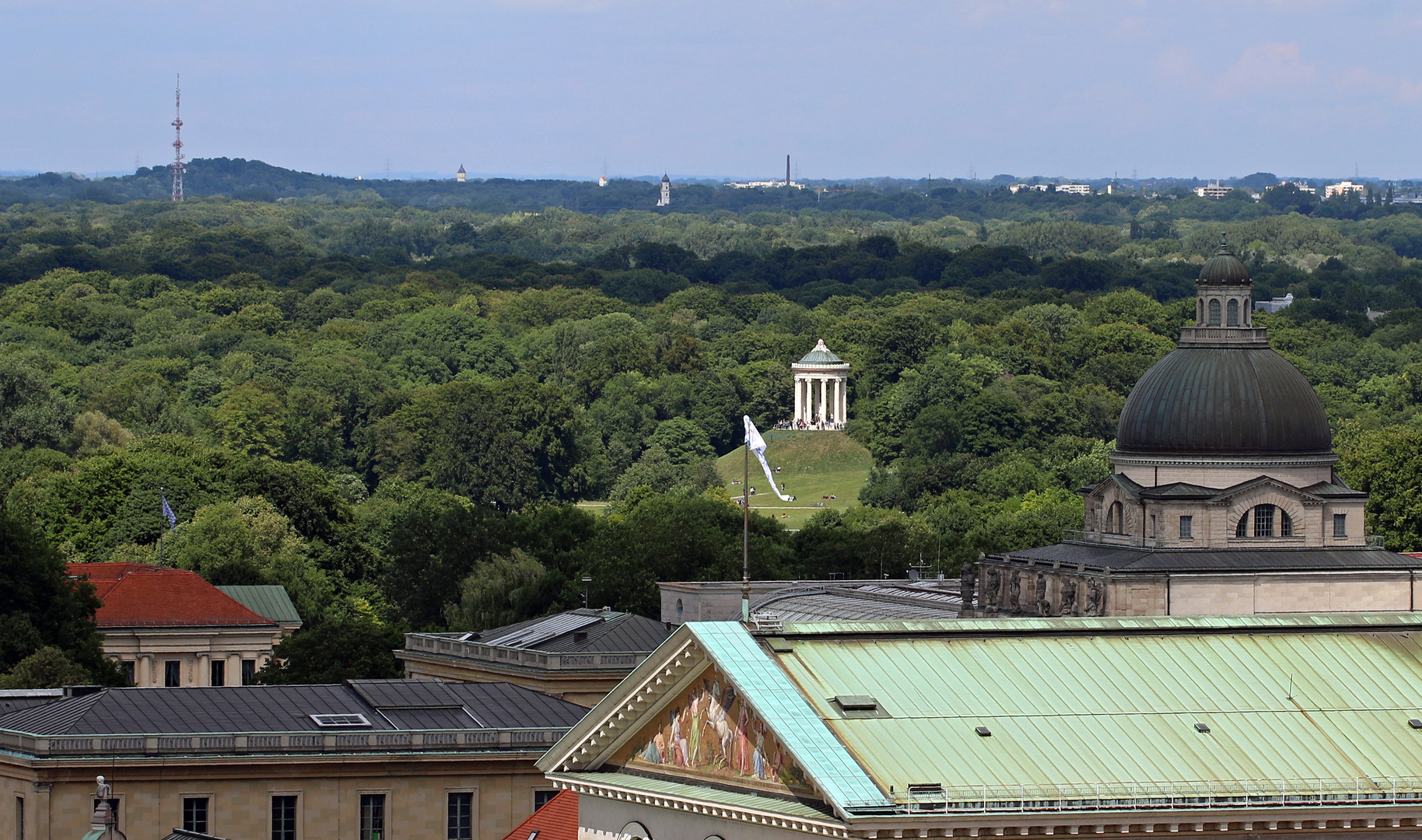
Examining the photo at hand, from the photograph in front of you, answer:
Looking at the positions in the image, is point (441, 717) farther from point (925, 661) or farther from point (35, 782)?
point (925, 661)

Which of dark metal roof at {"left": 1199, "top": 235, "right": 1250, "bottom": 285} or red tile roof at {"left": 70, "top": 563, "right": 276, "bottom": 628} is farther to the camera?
red tile roof at {"left": 70, "top": 563, "right": 276, "bottom": 628}

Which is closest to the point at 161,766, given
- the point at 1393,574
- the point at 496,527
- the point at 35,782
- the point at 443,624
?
the point at 35,782

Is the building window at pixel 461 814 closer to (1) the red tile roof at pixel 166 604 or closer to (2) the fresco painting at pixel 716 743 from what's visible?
(2) the fresco painting at pixel 716 743

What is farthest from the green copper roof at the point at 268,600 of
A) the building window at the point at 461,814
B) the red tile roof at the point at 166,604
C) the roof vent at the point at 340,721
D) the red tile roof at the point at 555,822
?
the red tile roof at the point at 555,822

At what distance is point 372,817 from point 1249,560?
32191 mm

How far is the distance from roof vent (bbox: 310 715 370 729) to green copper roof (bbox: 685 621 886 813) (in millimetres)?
32768

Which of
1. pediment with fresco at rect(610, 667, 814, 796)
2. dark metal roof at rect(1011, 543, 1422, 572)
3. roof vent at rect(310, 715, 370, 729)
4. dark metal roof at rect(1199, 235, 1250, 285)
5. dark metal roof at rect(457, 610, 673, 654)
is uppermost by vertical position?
dark metal roof at rect(1199, 235, 1250, 285)

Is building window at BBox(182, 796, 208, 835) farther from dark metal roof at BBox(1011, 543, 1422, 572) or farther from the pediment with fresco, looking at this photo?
dark metal roof at BBox(1011, 543, 1422, 572)

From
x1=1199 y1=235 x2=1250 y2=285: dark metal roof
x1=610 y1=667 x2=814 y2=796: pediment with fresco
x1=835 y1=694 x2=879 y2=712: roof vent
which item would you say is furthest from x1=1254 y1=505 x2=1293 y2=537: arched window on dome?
x1=835 y1=694 x2=879 y2=712: roof vent

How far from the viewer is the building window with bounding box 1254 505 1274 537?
104m

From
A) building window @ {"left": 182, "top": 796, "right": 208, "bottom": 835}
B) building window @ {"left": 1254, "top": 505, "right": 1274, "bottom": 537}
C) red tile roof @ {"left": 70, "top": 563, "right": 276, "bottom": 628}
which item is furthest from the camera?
red tile roof @ {"left": 70, "top": 563, "right": 276, "bottom": 628}

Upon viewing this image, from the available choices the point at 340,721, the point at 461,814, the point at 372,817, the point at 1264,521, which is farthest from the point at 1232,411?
the point at 372,817

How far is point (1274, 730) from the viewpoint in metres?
51.7

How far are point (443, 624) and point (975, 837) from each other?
95.7m
